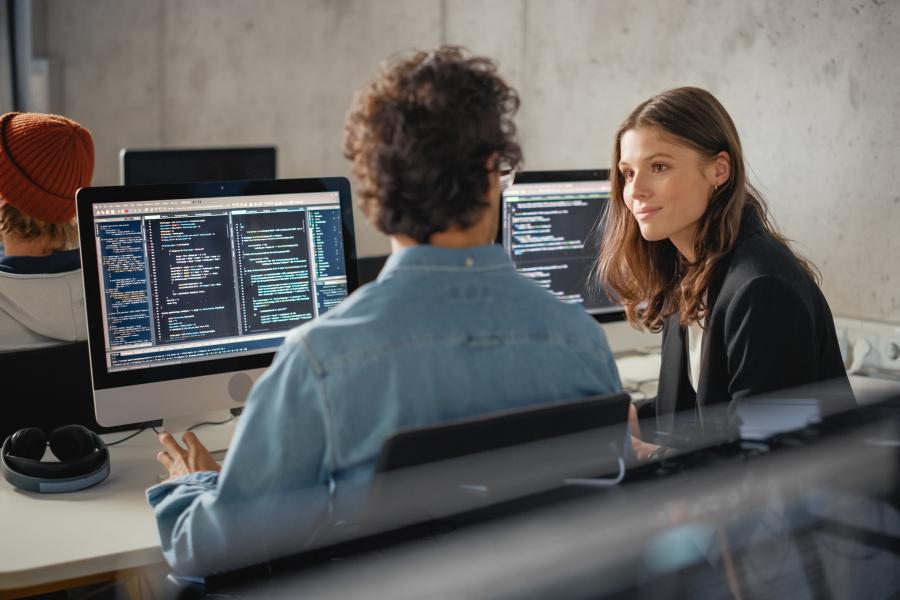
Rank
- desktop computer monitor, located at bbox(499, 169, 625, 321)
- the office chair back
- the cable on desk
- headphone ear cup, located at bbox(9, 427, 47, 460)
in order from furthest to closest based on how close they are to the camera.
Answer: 1. desktop computer monitor, located at bbox(499, 169, 625, 321)
2. the cable on desk
3. headphone ear cup, located at bbox(9, 427, 47, 460)
4. the office chair back

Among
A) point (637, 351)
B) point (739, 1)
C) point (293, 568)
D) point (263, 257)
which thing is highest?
point (739, 1)

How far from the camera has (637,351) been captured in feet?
8.20

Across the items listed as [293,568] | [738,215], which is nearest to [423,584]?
[293,568]

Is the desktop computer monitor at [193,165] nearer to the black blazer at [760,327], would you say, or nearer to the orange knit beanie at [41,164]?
the orange knit beanie at [41,164]

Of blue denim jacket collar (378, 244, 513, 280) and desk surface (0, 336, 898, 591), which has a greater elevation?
blue denim jacket collar (378, 244, 513, 280)

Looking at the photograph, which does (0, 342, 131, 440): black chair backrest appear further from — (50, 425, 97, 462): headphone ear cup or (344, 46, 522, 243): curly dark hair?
(344, 46, 522, 243): curly dark hair

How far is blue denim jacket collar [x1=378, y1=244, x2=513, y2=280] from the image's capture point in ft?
3.36

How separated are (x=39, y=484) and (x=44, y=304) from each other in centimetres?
44

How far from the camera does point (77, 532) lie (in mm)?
1312

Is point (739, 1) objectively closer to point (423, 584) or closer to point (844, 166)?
point (844, 166)

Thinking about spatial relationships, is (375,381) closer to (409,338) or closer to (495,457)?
(409,338)

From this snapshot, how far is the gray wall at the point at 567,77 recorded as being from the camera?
221 cm

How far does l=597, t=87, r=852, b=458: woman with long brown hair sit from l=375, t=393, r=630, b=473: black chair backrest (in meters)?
0.44

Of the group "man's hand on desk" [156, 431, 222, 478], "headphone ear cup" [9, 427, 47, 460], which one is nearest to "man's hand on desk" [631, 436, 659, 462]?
"man's hand on desk" [156, 431, 222, 478]
